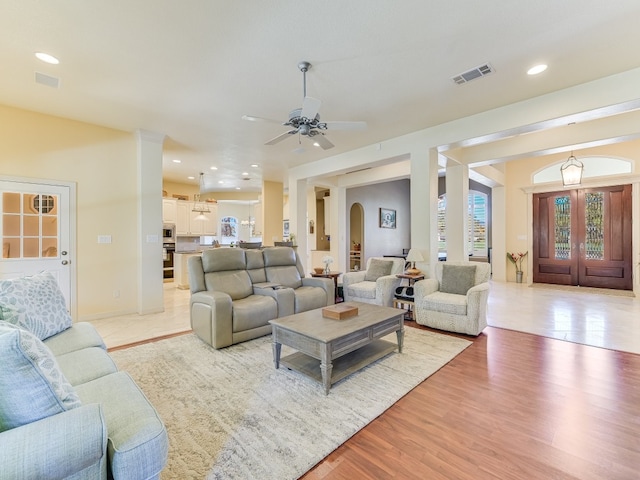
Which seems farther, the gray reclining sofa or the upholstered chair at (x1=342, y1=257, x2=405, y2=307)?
the upholstered chair at (x1=342, y1=257, x2=405, y2=307)

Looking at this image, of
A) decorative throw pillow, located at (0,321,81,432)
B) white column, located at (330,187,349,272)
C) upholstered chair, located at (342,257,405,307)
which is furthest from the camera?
white column, located at (330,187,349,272)

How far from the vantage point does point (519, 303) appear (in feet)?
18.0

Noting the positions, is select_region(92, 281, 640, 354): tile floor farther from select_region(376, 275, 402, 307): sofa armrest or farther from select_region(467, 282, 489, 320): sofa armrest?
select_region(376, 275, 402, 307): sofa armrest

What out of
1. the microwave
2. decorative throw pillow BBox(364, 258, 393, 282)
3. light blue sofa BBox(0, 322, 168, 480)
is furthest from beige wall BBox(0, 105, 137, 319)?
decorative throw pillow BBox(364, 258, 393, 282)

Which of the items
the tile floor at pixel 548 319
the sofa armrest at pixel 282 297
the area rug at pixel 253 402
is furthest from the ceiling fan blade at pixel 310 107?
the tile floor at pixel 548 319

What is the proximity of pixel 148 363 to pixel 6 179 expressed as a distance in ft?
10.7

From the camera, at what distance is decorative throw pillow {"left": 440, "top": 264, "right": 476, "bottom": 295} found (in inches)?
161

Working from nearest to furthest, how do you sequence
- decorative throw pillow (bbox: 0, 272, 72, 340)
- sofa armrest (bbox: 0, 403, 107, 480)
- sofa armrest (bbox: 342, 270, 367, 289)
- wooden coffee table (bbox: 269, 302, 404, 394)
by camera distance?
sofa armrest (bbox: 0, 403, 107, 480), decorative throw pillow (bbox: 0, 272, 72, 340), wooden coffee table (bbox: 269, 302, 404, 394), sofa armrest (bbox: 342, 270, 367, 289)

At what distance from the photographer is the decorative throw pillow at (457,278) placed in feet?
13.4

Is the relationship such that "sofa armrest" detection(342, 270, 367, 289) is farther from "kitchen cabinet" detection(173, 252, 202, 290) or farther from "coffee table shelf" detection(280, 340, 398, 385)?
"kitchen cabinet" detection(173, 252, 202, 290)

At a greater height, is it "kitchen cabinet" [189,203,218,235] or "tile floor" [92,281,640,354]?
"kitchen cabinet" [189,203,218,235]

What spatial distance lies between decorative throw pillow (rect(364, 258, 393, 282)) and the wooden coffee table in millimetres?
2150

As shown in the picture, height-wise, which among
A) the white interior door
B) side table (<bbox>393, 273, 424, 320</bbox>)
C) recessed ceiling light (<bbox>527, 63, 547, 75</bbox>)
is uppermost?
recessed ceiling light (<bbox>527, 63, 547, 75</bbox>)

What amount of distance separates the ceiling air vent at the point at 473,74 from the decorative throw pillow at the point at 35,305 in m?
4.24
